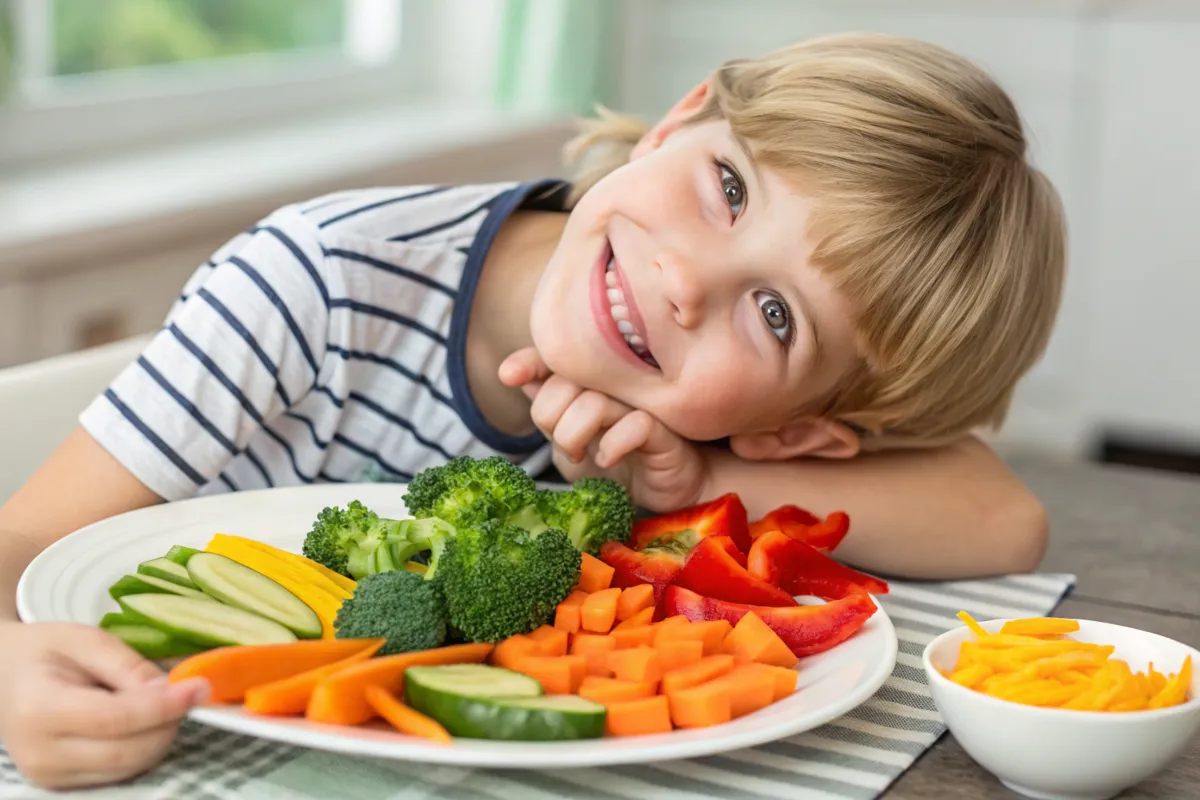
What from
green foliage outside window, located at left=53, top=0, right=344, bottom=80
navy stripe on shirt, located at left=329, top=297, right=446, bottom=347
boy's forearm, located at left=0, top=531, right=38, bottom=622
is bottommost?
boy's forearm, located at left=0, top=531, right=38, bottom=622

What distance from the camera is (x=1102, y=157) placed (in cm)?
357

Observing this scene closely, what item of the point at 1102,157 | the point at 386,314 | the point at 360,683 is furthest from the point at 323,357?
the point at 1102,157

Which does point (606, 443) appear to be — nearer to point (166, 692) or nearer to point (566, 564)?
point (566, 564)

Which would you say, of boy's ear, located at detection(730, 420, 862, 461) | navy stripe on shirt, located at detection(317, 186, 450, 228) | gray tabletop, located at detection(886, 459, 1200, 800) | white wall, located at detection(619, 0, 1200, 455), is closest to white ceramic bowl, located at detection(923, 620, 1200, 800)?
gray tabletop, located at detection(886, 459, 1200, 800)

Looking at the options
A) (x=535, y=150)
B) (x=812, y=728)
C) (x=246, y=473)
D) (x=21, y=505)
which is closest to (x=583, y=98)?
(x=535, y=150)

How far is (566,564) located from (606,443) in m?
0.35

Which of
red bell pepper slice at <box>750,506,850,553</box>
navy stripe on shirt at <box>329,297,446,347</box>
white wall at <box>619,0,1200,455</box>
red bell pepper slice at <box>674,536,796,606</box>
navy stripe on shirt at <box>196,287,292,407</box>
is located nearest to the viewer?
red bell pepper slice at <box>674,536,796,606</box>

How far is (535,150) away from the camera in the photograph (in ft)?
10.5

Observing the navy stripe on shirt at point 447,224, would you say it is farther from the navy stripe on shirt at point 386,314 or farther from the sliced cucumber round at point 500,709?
the sliced cucumber round at point 500,709

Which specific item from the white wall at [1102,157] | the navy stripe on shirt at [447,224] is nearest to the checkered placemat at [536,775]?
the navy stripe on shirt at [447,224]

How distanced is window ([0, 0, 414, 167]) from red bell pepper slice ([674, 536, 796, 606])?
1883 mm

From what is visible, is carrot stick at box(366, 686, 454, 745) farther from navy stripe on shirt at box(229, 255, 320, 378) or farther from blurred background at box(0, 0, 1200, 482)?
blurred background at box(0, 0, 1200, 482)

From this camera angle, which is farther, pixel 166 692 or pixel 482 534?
pixel 482 534

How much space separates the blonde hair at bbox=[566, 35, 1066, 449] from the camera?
1.25m
